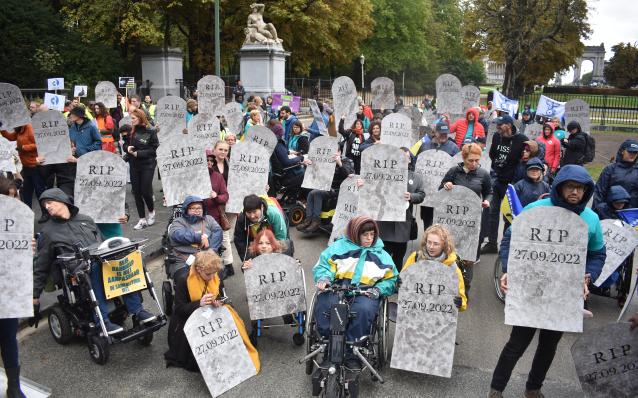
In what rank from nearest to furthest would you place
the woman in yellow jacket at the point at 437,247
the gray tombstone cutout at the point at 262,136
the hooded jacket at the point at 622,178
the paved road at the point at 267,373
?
1. the paved road at the point at 267,373
2. the woman in yellow jacket at the point at 437,247
3. the hooded jacket at the point at 622,178
4. the gray tombstone cutout at the point at 262,136

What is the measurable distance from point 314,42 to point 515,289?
3325 cm

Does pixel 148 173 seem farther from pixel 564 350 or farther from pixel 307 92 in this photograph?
pixel 307 92

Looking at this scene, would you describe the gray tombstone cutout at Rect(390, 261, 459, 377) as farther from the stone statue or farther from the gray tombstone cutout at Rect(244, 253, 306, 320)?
the stone statue

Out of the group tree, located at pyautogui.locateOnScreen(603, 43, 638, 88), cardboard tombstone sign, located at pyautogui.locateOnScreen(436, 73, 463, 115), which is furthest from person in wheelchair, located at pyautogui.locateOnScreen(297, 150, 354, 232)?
tree, located at pyautogui.locateOnScreen(603, 43, 638, 88)

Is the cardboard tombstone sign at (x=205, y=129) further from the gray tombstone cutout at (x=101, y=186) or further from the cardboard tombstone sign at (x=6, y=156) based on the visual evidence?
the gray tombstone cutout at (x=101, y=186)

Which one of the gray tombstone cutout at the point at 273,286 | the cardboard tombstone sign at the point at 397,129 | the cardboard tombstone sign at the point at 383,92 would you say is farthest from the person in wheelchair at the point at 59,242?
the cardboard tombstone sign at the point at 383,92

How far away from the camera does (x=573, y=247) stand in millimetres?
4152

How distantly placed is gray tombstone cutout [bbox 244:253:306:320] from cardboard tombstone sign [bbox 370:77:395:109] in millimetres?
10917

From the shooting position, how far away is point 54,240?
5.37 m

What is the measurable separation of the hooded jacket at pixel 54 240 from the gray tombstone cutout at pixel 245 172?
2792 millimetres

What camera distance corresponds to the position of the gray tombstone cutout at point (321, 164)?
9258mm

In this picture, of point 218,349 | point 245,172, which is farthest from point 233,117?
point 218,349

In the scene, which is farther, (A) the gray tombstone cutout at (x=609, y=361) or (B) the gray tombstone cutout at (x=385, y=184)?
(B) the gray tombstone cutout at (x=385, y=184)

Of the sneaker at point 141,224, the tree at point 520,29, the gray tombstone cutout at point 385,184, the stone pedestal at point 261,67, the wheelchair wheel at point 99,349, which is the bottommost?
the wheelchair wheel at point 99,349
